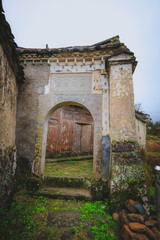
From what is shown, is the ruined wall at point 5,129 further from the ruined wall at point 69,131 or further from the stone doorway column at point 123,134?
the ruined wall at point 69,131

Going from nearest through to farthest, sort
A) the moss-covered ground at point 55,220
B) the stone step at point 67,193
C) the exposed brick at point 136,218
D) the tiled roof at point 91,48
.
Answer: the moss-covered ground at point 55,220
the exposed brick at point 136,218
the stone step at point 67,193
the tiled roof at point 91,48

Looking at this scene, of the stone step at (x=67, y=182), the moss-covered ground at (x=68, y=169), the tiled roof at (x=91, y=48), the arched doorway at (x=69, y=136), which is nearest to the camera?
the stone step at (x=67, y=182)

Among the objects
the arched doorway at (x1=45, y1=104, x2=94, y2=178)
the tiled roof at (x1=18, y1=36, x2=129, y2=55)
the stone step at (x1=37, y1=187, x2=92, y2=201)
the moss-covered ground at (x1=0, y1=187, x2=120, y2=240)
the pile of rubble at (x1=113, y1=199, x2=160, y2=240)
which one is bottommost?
the moss-covered ground at (x1=0, y1=187, x2=120, y2=240)

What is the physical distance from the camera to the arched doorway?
834 centimetres

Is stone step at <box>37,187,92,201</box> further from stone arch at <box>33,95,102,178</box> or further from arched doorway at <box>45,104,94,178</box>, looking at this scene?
arched doorway at <box>45,104,94,178</box>

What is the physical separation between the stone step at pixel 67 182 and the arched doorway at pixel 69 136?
3.34 metres

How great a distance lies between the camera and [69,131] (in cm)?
948

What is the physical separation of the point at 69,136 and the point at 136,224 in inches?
292

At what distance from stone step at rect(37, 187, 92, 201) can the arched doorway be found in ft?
12.3

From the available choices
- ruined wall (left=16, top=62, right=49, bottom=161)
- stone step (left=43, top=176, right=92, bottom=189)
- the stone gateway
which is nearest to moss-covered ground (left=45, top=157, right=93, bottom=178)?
stone step (left=43, top=176, right=92, bottom=189)

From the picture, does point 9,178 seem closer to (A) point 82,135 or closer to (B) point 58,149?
(B) point 58,149

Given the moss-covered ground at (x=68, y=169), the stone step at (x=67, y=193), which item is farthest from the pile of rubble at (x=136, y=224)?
the moss-covered ground at (x=68, y=169)

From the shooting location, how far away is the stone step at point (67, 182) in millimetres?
3990

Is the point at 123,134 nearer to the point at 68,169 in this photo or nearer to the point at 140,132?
the point at 140,132
